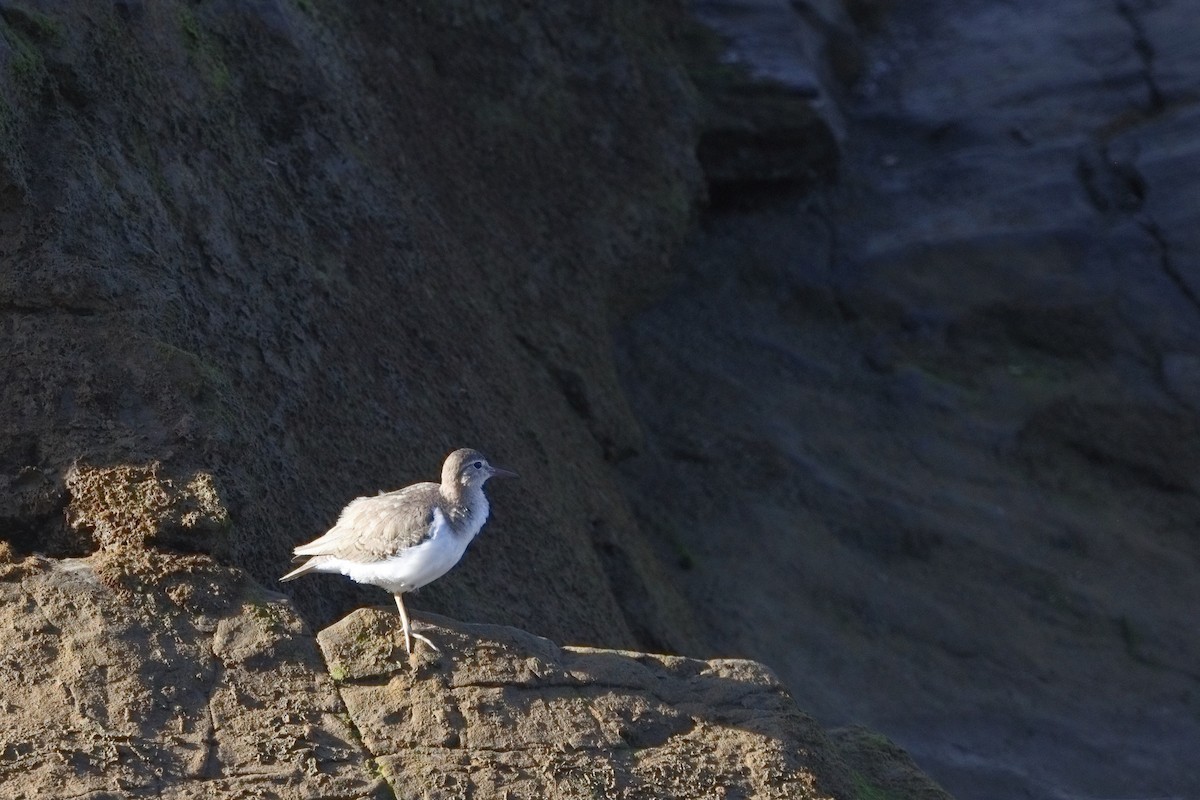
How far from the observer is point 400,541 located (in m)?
5.40

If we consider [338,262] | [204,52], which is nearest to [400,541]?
[338,262]

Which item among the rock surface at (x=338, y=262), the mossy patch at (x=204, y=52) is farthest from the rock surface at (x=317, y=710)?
the mossy patch at (x=204, y=52)

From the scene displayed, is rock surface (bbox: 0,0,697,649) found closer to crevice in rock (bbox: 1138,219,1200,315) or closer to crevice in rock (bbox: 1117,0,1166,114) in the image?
crevice in rock (bbox: 1138,219,1200,315)

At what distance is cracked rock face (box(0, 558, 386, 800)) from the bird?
1.01 ft

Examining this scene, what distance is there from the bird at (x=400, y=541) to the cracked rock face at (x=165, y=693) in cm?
31

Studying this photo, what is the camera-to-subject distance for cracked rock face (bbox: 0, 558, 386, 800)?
465 centimetres

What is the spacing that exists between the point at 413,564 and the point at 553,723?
79 cm

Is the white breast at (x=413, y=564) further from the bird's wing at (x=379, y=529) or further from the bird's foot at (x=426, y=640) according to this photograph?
the bird's foot at (x=426, y=640)

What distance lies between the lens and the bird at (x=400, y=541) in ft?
17.6

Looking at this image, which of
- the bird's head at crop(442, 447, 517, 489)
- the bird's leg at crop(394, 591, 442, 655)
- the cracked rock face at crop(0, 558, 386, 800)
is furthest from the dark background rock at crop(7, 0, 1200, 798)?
the bird's head at crop(442, 447, 517, 489)

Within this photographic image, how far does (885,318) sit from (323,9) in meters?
6.29

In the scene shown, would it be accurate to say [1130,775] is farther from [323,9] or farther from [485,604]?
[323,9]

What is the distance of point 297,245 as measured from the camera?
7367 mm

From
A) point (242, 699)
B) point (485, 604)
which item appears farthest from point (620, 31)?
point (242, 699)
